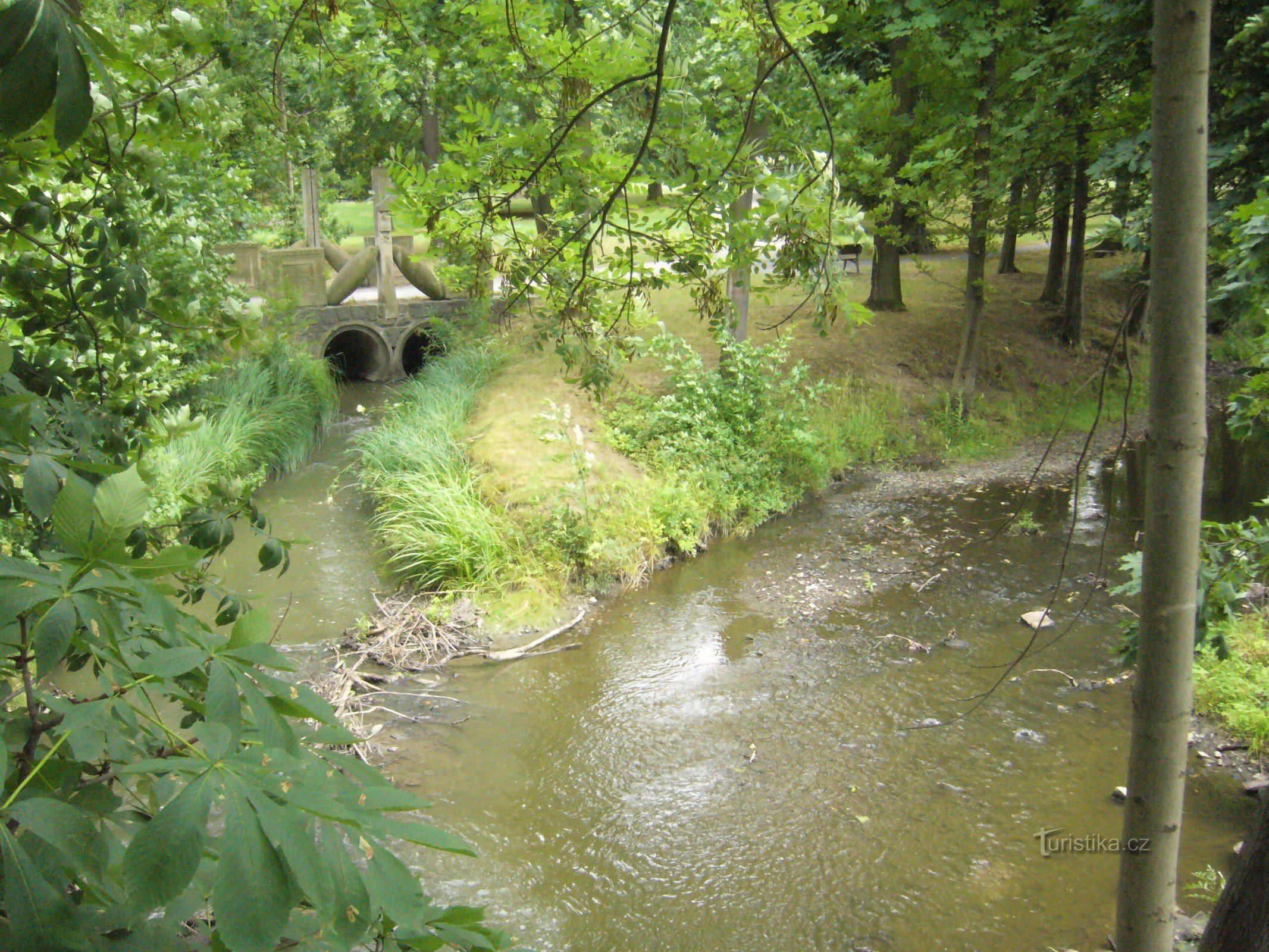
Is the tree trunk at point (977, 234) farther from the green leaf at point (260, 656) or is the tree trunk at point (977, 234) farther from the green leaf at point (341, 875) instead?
the green leaf at point (341, 875)

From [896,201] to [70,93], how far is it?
13.0 m

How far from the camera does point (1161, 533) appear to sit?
1916 millimetres

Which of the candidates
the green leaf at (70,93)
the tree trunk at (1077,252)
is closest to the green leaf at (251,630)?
the green leaf at (70,93)

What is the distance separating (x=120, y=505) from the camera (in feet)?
4.42

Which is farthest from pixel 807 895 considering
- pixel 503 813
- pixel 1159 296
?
pixel 1159 296

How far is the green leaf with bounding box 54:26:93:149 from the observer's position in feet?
3.47

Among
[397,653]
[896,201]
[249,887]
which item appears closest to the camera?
[249,887]

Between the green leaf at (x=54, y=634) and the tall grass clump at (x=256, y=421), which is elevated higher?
the green leaf at (x=54, y=634)

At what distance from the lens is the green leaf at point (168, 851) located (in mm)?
972

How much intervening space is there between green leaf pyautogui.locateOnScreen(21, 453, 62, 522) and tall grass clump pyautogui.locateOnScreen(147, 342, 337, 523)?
728 centimetres

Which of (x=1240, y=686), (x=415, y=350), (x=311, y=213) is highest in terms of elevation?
(x=311, y=213)

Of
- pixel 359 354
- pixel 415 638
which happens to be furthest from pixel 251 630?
pixel 359 354

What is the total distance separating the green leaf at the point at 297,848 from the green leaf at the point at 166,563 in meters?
0.51

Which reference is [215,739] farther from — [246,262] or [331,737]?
[246,262]
